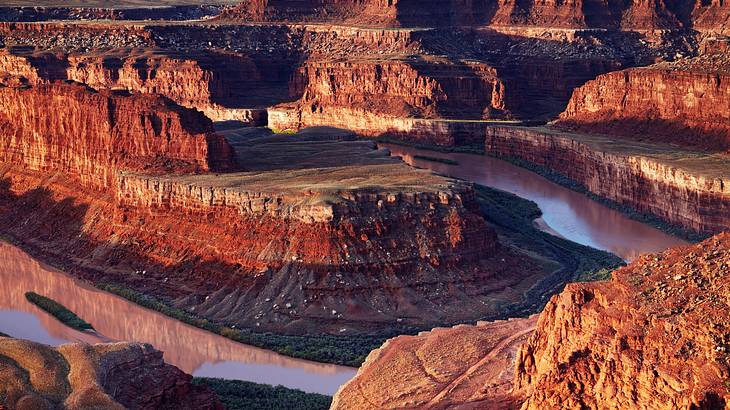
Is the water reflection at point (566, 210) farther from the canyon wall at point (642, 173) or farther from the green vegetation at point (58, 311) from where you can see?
the green vegetation at point (58, 311)

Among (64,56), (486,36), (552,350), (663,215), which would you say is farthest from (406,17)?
(552,350)

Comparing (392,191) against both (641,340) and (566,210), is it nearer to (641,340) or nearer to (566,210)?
(566,210)

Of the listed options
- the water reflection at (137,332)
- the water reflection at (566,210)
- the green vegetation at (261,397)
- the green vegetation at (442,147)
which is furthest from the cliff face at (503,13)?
the green vegetation at (261,397)

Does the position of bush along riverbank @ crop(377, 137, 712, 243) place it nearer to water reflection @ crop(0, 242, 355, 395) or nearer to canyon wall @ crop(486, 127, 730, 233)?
canyon wall @ crop(486, 127, 730, 233)

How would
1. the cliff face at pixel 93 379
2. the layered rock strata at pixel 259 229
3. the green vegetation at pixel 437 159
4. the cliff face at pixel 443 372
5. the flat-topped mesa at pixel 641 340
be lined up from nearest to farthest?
the flat-topped mesa at pixel 641 340 → the cliff face at pixel 93 379 → the cliff face at pixel 443 372 → the layered rock strata at pixel 259 229 → the green vegetation at pixel 437 159

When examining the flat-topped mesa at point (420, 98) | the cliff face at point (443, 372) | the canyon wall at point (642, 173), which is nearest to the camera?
the cliff face at point (443, 372)

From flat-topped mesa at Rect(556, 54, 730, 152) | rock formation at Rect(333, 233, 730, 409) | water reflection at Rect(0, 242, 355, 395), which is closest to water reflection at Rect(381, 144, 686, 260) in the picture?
flat-topped mesa at Rect(556, 54, 730, 152)

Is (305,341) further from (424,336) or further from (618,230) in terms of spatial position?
(618,230)
